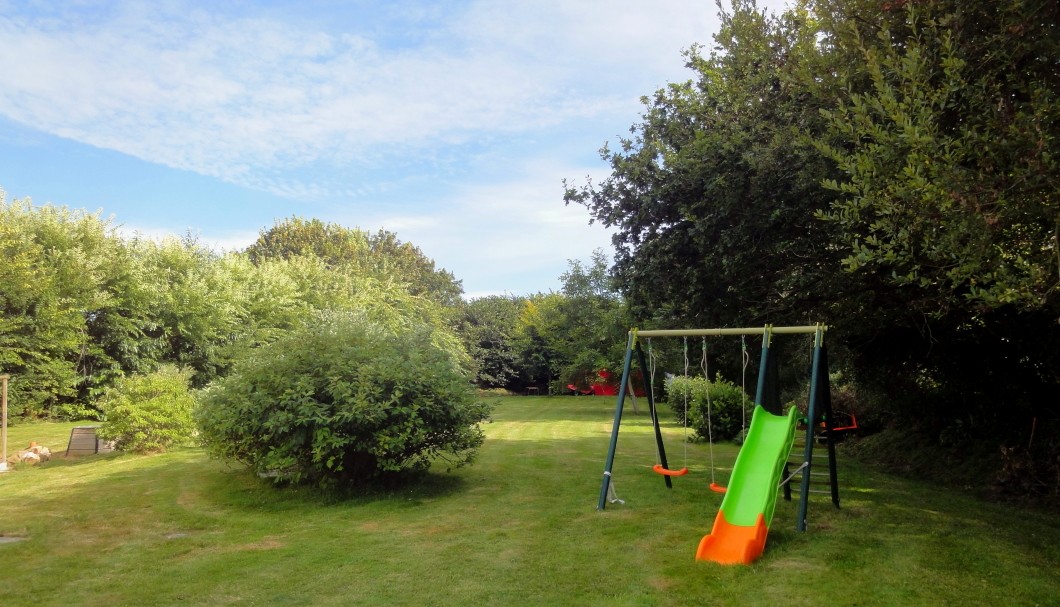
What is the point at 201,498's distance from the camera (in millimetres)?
9609

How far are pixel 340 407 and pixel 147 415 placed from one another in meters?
6.97

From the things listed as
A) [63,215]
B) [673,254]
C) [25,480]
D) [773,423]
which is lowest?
[25,480]

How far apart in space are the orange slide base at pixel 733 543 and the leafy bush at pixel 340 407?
4.05 meters

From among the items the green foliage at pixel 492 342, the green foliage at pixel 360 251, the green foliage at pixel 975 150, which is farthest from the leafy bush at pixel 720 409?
the green foliage at pixel 360 251

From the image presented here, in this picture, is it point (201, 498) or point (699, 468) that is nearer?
point (201, 498)

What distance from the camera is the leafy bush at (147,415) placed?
44.3ft

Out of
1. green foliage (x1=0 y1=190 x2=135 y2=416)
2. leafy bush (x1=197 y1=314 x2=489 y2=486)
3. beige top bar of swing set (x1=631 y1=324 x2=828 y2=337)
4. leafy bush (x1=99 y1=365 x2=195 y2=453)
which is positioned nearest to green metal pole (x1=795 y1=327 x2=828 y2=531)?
beige top bar of swing set (x1=631 y1=324 x2=828 y2=337)

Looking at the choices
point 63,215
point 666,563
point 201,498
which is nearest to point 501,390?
point 63,215

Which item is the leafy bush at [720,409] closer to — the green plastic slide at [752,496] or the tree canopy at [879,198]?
the tree canopy at [879,198]

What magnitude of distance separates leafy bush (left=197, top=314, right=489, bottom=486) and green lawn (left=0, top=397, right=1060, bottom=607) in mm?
610

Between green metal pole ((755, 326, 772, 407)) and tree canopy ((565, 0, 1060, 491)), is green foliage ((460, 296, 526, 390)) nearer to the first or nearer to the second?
tree canopy ((565, 0, 1060, 491))

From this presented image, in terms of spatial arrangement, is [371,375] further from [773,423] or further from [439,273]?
[439,273]

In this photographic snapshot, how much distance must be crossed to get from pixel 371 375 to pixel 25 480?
669cm

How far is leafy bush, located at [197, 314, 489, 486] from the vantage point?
28.9 ft
